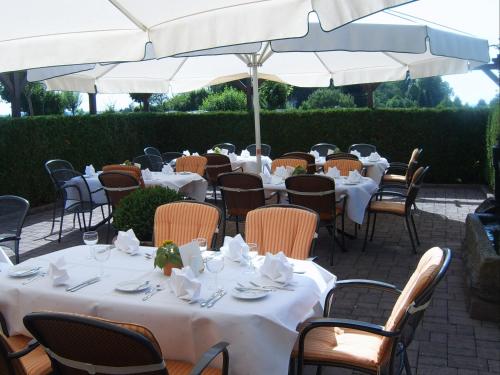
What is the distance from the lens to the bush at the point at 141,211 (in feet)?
16.0

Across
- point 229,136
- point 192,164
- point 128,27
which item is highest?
point 128,27

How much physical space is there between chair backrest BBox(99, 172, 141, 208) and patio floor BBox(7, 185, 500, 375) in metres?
0.95

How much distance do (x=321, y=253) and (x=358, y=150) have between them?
14.7 ft

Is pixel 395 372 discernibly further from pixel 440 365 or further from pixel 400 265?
pixel 400 265

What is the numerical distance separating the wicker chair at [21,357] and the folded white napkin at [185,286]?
0.67 metres

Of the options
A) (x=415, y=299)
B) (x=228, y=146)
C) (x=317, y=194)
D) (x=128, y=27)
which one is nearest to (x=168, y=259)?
(x=415, y=299)

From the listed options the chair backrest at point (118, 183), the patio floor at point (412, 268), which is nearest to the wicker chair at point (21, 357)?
the patio floor at point (412, 268)

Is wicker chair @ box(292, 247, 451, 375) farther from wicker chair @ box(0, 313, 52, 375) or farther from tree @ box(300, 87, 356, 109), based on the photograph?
tree @ box(300, 87, 356, 109)

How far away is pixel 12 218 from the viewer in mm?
4570

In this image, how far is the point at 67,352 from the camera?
6.64 ft

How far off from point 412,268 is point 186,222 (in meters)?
2.61

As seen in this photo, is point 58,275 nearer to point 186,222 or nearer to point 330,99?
point 186,222

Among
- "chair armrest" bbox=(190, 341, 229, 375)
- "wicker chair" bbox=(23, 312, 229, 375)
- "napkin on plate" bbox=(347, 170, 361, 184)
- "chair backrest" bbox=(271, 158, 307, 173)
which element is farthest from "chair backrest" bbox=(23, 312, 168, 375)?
"chair backrest" bbox=(271, 158, 307, 173)

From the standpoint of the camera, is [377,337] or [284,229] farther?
[284,229]
